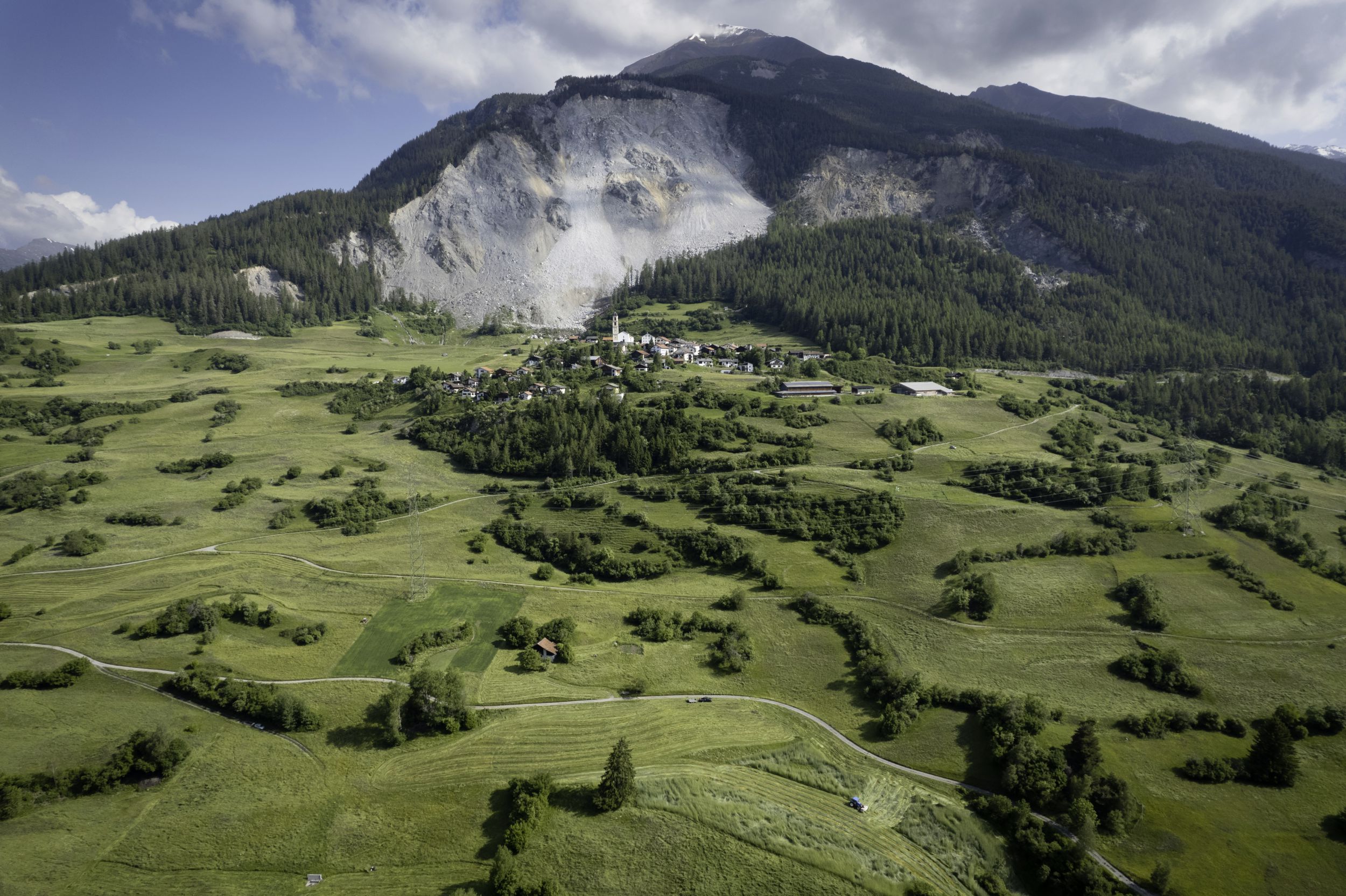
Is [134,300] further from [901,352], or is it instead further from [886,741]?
[886,741]

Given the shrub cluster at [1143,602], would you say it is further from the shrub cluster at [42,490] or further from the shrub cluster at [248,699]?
the shrub cluster at [42,490]

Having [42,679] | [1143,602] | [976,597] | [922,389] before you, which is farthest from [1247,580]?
[42,679]

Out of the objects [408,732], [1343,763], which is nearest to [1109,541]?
[1343,763]

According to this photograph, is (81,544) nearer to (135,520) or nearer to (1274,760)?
(135,520)

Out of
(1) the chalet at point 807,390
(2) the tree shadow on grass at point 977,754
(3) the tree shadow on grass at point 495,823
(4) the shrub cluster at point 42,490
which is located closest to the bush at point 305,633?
(3) the tree shadow on grass at point 495,823

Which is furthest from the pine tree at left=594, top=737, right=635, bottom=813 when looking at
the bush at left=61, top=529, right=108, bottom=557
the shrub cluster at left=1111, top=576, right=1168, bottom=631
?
the bush at left=61, top=529, right=108, bottom=557
